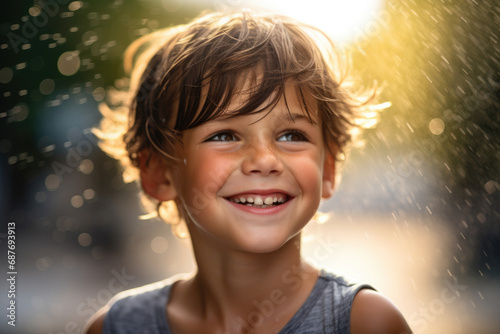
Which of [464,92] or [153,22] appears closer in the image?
[464,92]

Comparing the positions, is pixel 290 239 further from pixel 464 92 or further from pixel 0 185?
pixel 464 92

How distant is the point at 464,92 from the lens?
4461 mm

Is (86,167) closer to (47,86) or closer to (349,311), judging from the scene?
(47,86)

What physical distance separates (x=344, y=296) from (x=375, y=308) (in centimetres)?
8

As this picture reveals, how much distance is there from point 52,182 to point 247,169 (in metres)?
4.00

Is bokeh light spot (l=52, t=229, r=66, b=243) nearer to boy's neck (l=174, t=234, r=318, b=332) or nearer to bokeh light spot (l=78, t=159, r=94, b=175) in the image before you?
bokeh light spot (l=78, t=159, r=94, b=175)

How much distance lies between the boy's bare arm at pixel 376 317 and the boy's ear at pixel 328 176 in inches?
12.9

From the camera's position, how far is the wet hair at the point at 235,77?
1215 millimetres

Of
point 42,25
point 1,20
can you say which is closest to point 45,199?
point 42,25

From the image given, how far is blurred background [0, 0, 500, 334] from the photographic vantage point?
328cm

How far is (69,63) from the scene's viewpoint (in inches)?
190

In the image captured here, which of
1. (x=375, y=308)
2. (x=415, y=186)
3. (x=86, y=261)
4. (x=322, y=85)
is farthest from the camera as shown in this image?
(x=415, y=186)

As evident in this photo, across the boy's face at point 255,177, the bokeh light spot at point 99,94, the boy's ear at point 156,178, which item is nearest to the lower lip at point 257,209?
the boy's face at point 255,177

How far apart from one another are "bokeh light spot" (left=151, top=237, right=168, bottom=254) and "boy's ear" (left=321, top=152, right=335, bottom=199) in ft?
8.65
